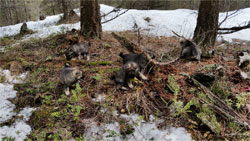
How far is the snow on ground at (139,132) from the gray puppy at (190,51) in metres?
2.33

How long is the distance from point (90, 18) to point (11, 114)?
4.67 metres

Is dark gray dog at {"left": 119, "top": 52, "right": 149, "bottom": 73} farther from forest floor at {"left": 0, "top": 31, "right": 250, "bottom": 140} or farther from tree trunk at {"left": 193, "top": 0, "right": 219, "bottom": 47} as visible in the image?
tree trunk at {"left": 193, "top": 0, "right": 219, "bottom": 47}

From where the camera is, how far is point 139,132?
2207 mm

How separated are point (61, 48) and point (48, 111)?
359 centimetres

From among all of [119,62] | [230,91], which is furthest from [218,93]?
[119,62]

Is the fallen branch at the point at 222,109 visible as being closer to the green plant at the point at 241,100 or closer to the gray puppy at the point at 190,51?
the green plant at the point at 241,100

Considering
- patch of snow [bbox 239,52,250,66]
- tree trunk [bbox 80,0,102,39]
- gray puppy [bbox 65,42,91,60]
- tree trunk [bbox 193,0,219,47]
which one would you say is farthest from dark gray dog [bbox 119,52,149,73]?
tree trunk [bbox 80,0,102,39]

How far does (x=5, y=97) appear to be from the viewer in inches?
117

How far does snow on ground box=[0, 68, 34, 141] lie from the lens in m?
2.21

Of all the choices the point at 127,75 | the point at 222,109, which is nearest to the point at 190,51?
the point at 222,109

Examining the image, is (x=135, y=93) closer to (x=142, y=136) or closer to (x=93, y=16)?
(x=142, y=136)

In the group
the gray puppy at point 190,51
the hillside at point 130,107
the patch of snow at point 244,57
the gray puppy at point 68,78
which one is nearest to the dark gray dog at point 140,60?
the hillside at point 130,107

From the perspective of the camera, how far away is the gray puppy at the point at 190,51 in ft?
12.6

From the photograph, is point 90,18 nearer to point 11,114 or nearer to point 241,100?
point 11,114
